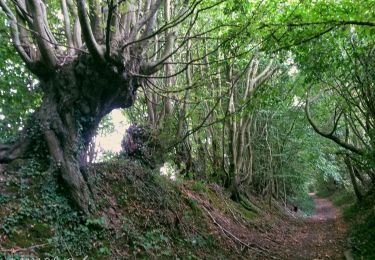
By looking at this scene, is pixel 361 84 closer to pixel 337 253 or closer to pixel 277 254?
pixel 337 253

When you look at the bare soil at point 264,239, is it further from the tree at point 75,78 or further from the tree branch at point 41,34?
the tree branch at point 41,34

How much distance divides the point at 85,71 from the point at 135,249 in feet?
11.3

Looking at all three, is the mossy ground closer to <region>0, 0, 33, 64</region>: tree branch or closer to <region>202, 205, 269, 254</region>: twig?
<region>202, 205, 269, 254</region>: twig

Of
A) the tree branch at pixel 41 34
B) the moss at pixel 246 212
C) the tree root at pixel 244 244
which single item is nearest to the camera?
the tree branch at pixel 41 34

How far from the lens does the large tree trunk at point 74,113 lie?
603cm

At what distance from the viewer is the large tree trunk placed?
603 centimetres

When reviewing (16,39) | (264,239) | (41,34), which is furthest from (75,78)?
(264,239)

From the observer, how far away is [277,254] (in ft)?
29.0

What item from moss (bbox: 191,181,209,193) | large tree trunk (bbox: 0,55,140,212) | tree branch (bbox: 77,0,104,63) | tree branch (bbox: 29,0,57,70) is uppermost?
tree branch (bbox: 29,0,57,70)

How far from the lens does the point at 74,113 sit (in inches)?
Result: 255

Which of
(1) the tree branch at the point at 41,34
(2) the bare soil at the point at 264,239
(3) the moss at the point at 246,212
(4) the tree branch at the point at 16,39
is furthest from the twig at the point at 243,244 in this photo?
(4) the tree branch at the point at 16,39

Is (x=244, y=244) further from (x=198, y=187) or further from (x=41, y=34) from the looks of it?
(x=41, y=34)

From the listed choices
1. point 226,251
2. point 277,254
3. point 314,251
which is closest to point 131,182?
point 226,251

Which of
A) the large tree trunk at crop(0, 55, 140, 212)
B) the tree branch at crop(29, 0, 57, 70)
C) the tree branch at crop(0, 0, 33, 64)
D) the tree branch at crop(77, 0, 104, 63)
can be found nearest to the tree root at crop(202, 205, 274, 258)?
the large tree trunk at crop(0, 55, 140, 212)
